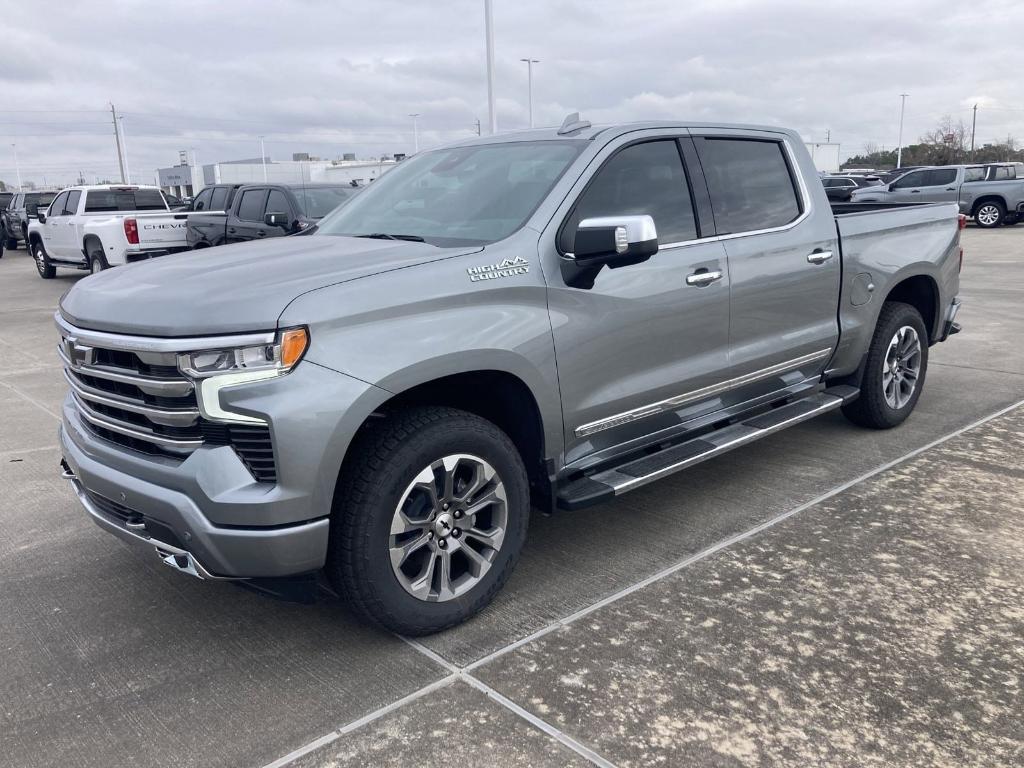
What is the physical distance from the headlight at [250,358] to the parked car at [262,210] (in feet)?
28.2

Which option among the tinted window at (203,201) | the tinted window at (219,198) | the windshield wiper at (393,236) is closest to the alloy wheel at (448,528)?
the windshield wiper at (393,236)

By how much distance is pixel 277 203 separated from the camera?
12.2 m

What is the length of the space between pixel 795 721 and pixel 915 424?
362 centimetres

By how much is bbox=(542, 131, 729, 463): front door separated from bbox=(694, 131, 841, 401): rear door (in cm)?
16

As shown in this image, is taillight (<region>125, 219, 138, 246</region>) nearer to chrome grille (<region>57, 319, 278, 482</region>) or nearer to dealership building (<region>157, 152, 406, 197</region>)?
chrome grille (<region>57, 319, 278, 482</region>)

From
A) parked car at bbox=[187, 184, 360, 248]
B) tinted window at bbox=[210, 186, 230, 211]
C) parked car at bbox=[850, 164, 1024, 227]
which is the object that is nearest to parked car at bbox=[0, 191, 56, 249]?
tinted window at bbox=[210, 186, 230, 211]

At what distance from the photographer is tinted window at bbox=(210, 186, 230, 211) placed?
585 inches

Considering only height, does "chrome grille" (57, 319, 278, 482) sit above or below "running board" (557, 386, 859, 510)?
above

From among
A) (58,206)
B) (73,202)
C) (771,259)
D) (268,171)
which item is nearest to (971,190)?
(73,202)

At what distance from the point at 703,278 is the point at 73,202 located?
52.6 feet

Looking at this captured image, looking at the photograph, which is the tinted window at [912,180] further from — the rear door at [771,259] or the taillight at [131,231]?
the rear door at [771,259]

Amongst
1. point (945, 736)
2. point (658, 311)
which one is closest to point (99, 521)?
point (658, 311)

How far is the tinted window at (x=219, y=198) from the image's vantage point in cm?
1487

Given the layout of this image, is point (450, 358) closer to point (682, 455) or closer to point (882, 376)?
point (682, 455)
